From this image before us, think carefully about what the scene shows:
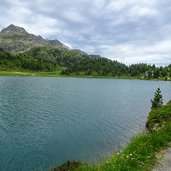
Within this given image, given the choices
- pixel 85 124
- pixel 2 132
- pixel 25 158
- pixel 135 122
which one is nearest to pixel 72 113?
pixel 85 124

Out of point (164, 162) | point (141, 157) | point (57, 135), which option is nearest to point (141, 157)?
point (141, 157)

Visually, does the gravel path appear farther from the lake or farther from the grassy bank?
the lake

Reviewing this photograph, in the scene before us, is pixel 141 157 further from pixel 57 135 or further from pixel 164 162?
pixel 57 135

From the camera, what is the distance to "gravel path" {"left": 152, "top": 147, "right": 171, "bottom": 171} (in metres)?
14.3

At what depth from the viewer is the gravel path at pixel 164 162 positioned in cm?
1428

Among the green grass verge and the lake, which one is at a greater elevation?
the green grass verge

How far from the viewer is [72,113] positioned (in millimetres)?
62812

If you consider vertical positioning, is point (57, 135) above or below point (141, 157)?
below

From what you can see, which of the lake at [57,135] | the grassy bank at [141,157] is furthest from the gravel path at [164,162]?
the lake at [57,135]

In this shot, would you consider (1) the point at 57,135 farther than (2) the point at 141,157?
Yes

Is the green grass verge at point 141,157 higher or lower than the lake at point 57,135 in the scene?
higher

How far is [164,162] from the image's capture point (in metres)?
15.2

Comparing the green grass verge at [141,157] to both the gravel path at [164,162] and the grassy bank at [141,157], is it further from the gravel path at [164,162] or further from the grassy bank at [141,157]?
the gravel path at [164,162]

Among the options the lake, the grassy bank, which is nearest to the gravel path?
the grassy bank
